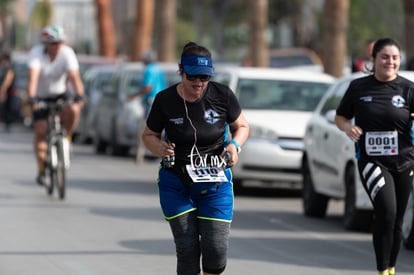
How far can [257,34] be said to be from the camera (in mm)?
34438

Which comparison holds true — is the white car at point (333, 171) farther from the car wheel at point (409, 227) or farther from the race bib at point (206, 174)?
the race bib at point (206, 174)

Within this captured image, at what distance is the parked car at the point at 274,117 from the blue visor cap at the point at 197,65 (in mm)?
8894

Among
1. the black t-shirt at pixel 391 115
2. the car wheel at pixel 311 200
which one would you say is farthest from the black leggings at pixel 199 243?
the car wheel at pixel 311 200

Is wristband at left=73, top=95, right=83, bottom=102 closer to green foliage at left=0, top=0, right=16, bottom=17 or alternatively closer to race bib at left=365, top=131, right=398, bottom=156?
race bib at left=365, top=131, right=398, bottom=156

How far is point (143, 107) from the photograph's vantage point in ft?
74.6

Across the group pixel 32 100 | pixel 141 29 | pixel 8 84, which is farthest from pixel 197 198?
pixel 141 29

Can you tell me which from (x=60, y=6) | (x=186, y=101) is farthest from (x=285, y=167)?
(x=60, y=6)

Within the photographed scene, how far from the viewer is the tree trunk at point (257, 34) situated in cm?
3412

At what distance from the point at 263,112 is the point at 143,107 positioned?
5.85 m

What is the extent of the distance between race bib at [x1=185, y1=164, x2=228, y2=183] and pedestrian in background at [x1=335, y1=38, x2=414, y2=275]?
1.78 metres

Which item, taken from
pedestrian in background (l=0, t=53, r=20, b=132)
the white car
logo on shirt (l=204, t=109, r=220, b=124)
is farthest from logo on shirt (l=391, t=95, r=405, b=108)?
pedestrian in background (l=0, t=53, r=20, b=132)

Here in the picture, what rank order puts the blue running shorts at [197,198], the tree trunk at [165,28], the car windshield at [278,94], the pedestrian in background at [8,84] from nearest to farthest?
the blue running shorts at [197,198], the car windshield at [278,94], the pedestrian in background at [8,84], the tree trunk at [165,28]

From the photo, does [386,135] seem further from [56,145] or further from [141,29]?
[141,29]

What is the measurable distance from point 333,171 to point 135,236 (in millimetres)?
2563
